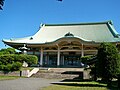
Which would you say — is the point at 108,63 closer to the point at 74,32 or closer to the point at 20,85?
the point at 20,85

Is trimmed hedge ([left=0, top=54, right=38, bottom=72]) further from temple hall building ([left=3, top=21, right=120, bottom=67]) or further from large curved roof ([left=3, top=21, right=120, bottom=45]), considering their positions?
large curved roof ([left=3, top=21, right=120, bottom=45])

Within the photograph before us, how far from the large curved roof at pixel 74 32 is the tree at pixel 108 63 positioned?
25453mm

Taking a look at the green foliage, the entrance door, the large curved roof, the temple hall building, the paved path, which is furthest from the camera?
the entrance door

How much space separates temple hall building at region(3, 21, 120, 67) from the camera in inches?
1538

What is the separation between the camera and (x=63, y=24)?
169ft

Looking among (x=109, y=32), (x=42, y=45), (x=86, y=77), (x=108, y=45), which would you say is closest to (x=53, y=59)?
(x=42, y=45)

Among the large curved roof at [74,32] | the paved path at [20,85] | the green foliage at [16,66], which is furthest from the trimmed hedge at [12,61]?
the large curved roof at [74,32]

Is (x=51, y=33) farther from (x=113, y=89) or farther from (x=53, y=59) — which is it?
(x=113, y=89)

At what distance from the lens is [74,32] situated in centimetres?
4738

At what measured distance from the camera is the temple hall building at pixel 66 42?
3906 cm

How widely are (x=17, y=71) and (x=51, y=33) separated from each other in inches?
881

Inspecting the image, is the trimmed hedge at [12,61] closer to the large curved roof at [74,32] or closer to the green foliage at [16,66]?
the green foliage at [16,66]

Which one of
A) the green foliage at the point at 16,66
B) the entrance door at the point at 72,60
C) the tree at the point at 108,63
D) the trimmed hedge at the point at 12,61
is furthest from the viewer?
the entrance door at the point at 72,60

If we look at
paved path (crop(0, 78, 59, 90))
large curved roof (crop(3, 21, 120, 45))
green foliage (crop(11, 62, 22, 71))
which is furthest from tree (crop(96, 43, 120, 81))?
large curved roof (crop(3, 21, 120, 45))
